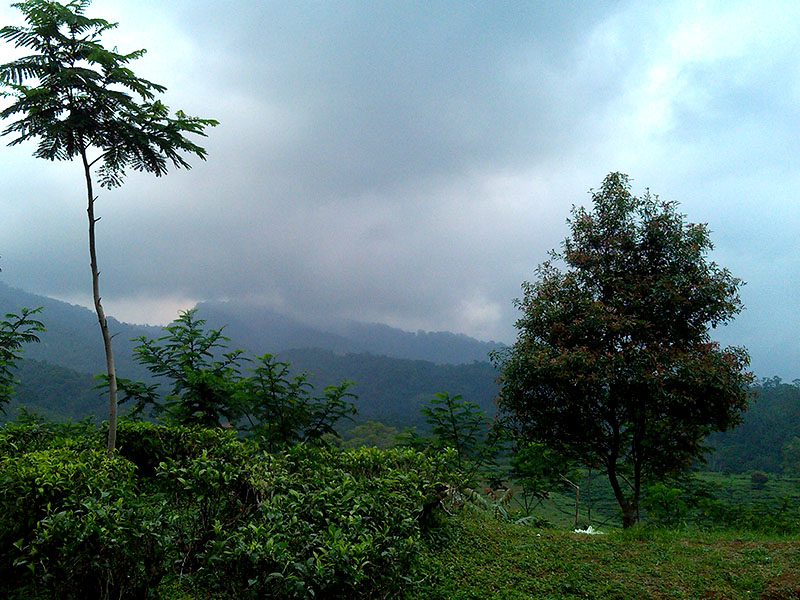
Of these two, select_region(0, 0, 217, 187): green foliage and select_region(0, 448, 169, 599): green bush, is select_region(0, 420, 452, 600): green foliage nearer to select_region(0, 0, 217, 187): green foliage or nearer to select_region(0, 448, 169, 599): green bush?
select_region(0, 448, 169, 599): green bush

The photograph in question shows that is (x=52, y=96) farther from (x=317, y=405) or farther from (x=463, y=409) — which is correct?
(x=463, y=409)

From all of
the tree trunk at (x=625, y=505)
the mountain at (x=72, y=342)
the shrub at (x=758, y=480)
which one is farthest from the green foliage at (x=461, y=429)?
the mountain at (x=72, y=342)

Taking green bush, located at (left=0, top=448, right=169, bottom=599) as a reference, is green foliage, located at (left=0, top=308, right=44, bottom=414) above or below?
above

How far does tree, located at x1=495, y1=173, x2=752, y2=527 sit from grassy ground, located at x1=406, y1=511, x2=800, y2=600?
2.45m

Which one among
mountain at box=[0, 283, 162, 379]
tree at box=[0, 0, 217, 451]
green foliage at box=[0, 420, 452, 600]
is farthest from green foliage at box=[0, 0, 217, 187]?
mountain at box=[0, 283, 162, 379]

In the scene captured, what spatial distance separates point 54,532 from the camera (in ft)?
10.3

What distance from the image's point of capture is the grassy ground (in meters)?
4.63

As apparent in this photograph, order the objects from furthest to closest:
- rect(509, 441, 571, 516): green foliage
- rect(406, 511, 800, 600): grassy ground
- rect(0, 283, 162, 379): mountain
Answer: rect(0, 283, 162, 379): mountain, rect(509, 441, 571, 516): green foliage, rect(406, 511, 800, 600): grassy ground

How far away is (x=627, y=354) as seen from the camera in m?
8.20

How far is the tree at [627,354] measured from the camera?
Answer: 8.17 metres

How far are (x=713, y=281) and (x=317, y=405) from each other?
24.2ft

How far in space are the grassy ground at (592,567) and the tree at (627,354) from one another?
245 cm

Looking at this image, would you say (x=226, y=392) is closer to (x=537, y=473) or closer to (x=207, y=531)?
(x=207, y=531)

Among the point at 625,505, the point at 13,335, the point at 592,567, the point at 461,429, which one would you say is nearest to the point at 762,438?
the point at 625,505
